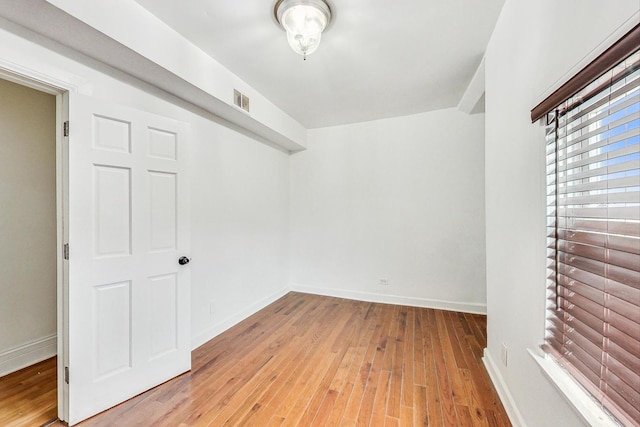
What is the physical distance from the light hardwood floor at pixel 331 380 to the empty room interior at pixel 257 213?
0.02 meters

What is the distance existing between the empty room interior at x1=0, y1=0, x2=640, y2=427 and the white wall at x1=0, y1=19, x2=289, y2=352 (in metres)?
0.02

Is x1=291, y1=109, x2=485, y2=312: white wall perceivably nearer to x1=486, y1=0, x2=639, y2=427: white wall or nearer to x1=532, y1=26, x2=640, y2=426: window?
x1=486, y1=0, x2=639, y2=427: white wall

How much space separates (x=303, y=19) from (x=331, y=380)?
8.71 feet

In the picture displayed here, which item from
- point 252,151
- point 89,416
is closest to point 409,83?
point 252,151

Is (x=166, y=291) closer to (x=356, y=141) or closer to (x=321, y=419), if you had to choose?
(x=321, y=419)

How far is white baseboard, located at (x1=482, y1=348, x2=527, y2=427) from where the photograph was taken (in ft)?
4.92

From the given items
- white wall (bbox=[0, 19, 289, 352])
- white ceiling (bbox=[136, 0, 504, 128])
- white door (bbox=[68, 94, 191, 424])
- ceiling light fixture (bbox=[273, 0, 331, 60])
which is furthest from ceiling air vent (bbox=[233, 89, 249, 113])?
ceiling light fixture (bbox=[273, 0, 331, 60])

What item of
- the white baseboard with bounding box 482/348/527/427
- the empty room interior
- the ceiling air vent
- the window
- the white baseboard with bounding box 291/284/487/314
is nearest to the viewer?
the window

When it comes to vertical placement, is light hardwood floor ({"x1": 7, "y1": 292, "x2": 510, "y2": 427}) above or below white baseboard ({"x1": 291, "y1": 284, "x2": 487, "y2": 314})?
below

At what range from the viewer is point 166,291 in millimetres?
2043

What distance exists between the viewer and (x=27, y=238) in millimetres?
2287

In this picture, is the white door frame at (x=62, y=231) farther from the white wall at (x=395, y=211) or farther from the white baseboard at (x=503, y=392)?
the white wall at (x=395, y=211)

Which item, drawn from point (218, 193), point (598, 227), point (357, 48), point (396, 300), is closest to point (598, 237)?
point (598, 227)

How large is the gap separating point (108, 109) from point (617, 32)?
2539 millimetres
